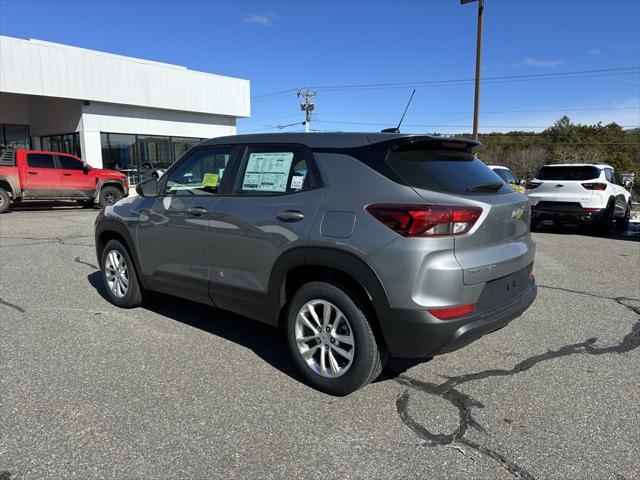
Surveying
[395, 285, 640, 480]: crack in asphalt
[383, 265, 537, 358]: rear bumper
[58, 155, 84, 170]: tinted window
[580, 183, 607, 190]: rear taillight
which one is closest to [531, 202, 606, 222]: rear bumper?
[580, 183, 607, 190]: rear taillight

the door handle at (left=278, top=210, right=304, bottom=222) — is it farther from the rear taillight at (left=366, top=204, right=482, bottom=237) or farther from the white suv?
the white suv

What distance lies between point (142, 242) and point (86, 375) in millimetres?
1440

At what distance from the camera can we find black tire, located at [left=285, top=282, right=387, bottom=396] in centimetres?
308

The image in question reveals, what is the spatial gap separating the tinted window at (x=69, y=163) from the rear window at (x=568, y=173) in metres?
13.9

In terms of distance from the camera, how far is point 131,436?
2.81 m

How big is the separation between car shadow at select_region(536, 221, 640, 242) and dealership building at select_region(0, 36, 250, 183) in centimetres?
1671

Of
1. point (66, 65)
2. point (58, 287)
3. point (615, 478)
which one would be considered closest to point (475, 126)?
point (66, 65)

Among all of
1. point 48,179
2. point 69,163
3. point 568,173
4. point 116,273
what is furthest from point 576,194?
point 48,179

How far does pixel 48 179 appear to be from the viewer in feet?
50.6

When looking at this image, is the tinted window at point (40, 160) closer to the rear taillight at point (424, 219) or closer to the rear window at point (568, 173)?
the rear window at point (568, 173)

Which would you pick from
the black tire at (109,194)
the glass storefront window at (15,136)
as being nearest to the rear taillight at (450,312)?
Answer: the black tire at (109,194)

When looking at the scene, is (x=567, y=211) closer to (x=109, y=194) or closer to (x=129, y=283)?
Result: (x=129, y=283)

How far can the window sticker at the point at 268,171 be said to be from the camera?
356 centimetres

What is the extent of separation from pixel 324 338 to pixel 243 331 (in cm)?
147
